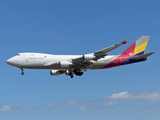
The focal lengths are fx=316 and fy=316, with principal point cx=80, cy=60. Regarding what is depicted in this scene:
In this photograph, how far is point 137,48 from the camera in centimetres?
6594

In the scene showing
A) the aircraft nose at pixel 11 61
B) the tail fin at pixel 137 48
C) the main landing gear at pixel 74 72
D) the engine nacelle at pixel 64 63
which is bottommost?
the main landing gear at pixel 74 72

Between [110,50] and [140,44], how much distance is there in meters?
12.0

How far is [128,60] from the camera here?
207 ft

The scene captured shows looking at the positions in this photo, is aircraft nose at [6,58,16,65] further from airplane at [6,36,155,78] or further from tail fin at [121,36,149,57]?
tail fin at [121,36,149,57]

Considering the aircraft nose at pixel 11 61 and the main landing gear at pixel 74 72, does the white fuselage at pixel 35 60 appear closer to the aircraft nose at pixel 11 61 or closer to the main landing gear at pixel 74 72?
the aircraft nose at pixel 11 61

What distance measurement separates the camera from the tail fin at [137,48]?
212ft

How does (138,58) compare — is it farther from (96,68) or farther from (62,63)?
(62,63)

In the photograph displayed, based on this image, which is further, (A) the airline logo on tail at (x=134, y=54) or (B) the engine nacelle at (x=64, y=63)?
(A) the airline logo on tail at (x=134, y=54)

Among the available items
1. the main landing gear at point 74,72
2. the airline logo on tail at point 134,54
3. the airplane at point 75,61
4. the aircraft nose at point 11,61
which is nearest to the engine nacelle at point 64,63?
the airplane at point 75,61

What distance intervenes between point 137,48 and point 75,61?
578 inches

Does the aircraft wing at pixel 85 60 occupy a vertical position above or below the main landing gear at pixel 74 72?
above

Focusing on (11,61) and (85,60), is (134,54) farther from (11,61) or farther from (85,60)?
(11,61)

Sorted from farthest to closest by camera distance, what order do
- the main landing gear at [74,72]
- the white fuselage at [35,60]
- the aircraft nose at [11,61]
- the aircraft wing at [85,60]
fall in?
the main landing gear at [74,72]
the aircraft nose at [11,61]
the white fuselage at [35,60]
the aircraft wing at [85,60]

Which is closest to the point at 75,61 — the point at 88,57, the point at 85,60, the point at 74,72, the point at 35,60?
the point at 85,60
